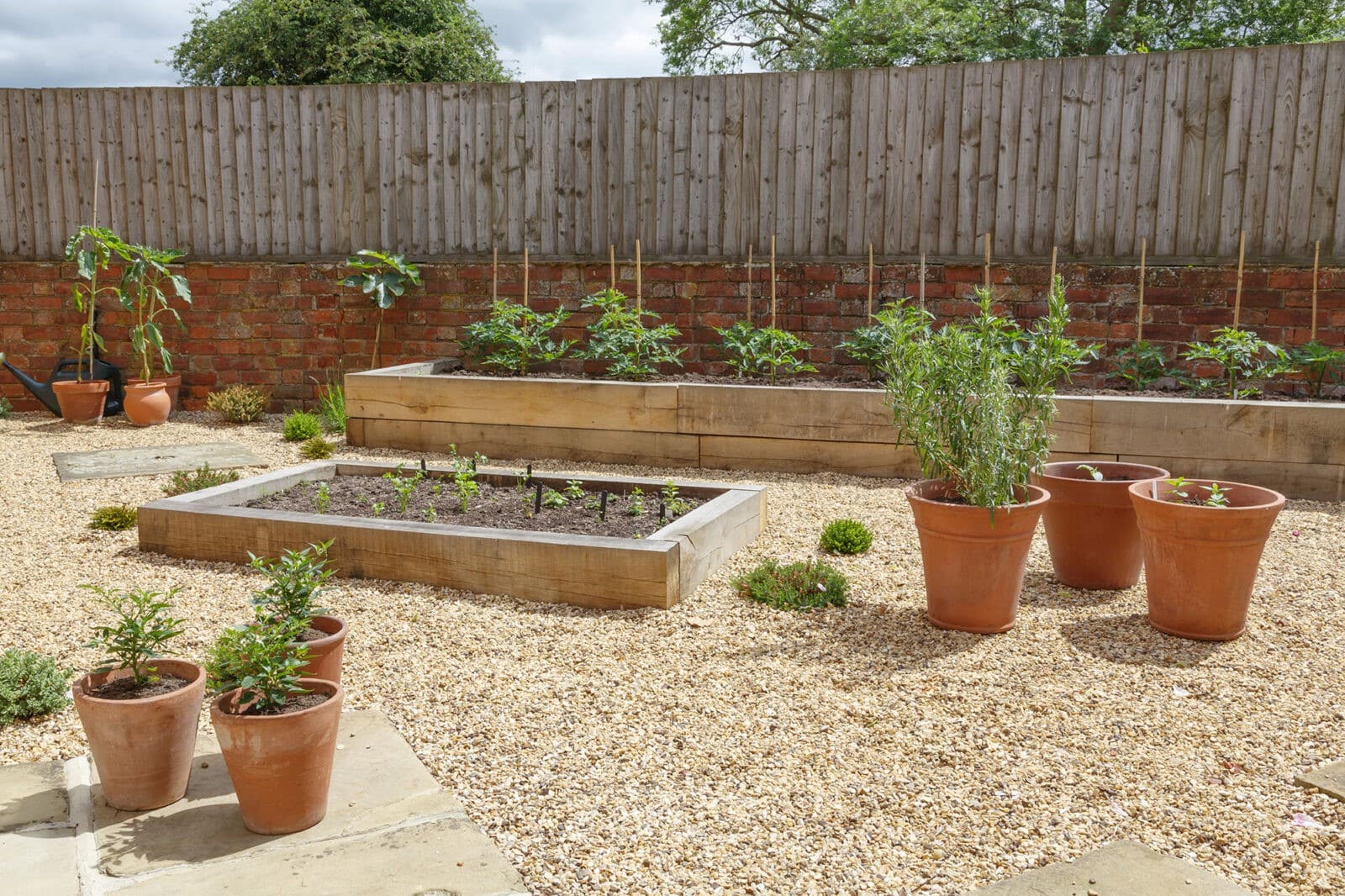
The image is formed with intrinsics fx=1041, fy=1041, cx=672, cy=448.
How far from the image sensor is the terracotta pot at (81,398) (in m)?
8.01

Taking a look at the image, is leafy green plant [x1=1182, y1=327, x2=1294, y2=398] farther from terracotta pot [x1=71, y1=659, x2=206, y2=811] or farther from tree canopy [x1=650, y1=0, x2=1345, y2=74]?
tree canopy [x1=650, y1=0, x2=1345, y2=74]

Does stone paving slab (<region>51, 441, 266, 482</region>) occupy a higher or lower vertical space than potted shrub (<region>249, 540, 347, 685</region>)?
lower

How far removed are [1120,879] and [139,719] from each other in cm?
206

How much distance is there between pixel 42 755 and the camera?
104 inches

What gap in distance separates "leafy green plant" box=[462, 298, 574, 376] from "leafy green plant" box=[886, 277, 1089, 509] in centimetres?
379

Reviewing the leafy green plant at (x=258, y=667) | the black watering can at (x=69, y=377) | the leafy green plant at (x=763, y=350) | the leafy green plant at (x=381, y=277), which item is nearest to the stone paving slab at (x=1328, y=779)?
the leafy green plant at (x=258, y=667)

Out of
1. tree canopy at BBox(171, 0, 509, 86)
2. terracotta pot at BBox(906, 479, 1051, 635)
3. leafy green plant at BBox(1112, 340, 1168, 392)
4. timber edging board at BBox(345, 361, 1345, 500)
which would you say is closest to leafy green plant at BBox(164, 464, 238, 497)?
timber edging board at BBox(345, 361, 1345, 500)

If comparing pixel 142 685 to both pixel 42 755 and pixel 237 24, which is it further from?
pixel 237 24

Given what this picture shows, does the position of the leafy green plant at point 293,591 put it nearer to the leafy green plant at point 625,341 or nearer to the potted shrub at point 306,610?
the potted shrub at point 306,610

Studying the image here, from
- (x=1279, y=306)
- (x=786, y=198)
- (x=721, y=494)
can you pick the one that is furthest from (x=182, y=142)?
(x=1279, y=306)

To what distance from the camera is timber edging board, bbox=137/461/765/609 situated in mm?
3783

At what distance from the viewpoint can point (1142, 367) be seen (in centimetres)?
653

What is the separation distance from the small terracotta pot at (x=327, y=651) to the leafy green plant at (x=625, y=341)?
13.5ft

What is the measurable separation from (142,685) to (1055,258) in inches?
245
